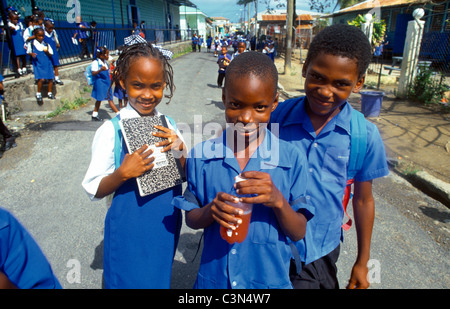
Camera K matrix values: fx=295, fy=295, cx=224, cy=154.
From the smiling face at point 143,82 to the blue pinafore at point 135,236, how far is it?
0.65 feet

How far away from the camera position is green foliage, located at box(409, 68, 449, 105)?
7590mm

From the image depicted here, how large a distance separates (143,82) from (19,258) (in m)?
0.96

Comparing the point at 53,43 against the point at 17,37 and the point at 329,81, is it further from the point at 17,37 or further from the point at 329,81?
the point at 329,81

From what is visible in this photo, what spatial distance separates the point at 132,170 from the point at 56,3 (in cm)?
1384

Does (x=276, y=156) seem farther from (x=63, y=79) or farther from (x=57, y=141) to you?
(x=63, y=79)

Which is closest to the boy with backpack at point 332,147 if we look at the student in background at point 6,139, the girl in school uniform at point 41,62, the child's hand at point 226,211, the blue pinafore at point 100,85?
the child's hand at point 226,211

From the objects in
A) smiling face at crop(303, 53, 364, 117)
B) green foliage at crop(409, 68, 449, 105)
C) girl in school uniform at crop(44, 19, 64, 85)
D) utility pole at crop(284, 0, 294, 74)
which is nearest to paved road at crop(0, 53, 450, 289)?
smiling face at crop(303, 53, 364, 117)

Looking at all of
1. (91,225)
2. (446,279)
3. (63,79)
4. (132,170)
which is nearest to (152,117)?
(132,170)

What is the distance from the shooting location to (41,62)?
6855 millimetres

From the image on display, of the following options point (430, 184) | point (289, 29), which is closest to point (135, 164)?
point (430, 184)

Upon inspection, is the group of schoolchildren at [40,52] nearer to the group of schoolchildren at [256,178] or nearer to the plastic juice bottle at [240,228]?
the group of schoolchildren at [256,178]

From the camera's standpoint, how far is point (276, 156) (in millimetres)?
1210
